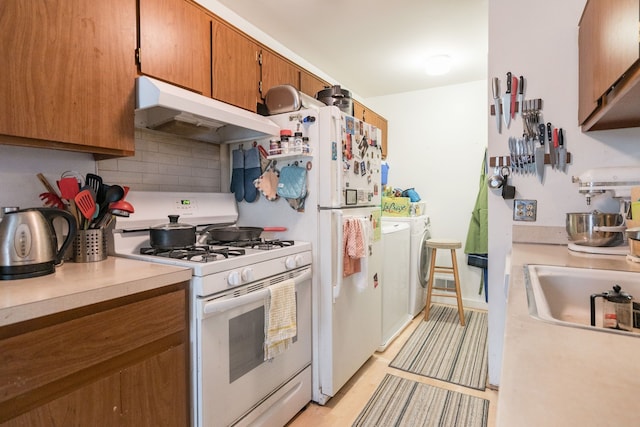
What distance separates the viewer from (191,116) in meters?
1.65

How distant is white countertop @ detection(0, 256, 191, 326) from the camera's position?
86 cm

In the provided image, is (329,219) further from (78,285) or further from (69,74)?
(69,74)

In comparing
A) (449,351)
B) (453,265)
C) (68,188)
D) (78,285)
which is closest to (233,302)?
(78,285)

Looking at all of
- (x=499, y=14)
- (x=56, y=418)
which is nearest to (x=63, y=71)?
(x=56, y=418)

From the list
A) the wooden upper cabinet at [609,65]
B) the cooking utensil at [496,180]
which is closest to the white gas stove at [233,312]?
the cooking utensil at [496,180]

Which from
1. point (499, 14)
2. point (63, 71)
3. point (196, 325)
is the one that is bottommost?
point (196, 325)

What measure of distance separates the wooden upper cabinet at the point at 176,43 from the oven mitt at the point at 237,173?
484 millimetres

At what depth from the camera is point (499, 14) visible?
1856 mm

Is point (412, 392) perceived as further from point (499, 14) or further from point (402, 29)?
point (402, 29)

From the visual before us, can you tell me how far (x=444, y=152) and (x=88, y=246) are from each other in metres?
3.40

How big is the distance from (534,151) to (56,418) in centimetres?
226

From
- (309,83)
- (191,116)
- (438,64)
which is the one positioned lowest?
(191,116)

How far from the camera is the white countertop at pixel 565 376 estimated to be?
0.38 meters

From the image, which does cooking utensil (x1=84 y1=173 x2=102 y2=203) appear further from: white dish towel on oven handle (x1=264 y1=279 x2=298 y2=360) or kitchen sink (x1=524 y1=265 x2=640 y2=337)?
kitchen sink (x1=524 y1=265 x2=640 y2=337)
